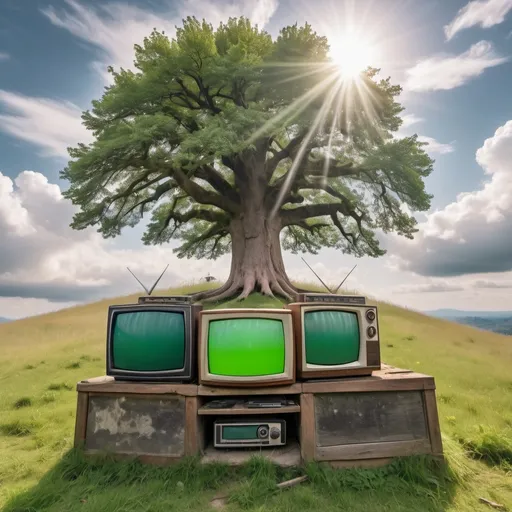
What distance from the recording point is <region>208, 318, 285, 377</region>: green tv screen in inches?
123

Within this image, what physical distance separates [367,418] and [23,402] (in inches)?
181

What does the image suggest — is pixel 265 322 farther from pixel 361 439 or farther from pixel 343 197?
pixel 343 197

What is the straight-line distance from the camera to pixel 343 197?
12.4 metres

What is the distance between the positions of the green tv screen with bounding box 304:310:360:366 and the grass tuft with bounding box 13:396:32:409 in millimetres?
4196

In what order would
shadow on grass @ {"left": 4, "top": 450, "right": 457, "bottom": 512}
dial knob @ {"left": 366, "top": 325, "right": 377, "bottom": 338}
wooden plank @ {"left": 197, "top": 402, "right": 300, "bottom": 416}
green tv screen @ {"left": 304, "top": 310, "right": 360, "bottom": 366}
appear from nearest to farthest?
shadow on grass @ {"left": 4, "top": 450, "right": 457, "bottom": 512}, wooden plank @ {"left": 197, "top": 402, "right": 300, "bottom": 416}, green tv screen @ {"left": 304, "top": 310, "right": 360, "bottom": 366}, dial knob @ {"left": 366, "top": 325, "right": 377, "bottom": 338}

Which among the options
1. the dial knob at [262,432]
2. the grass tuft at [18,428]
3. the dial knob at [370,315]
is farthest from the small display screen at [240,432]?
the grass tuft at [18,428]

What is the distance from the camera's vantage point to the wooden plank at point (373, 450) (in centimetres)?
304

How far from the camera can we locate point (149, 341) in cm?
329

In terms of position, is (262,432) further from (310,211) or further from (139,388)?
(310,211)

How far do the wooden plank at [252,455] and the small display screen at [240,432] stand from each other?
5.0 inches

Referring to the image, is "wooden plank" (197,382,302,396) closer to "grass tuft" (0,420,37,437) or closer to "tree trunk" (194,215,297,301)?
"grass tuft" (0,420,37,437)

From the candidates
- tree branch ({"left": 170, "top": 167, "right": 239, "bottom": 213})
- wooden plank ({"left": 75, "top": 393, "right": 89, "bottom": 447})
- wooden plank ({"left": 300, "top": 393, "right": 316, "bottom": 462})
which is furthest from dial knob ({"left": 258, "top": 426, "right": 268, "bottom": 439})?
tree branch ({"left": 170, "top": 167, "right": 239, "bottom": 213})

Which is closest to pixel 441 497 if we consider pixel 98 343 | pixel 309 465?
pixel 309 465

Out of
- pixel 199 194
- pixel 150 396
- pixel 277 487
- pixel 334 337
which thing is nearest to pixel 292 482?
pixel 277 487
